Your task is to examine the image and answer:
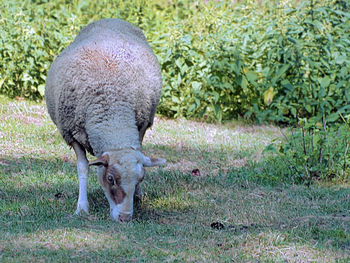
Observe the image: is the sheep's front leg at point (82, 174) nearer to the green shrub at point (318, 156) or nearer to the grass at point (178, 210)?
the grass at point (178, 210)

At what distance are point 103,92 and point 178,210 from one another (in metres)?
1.24

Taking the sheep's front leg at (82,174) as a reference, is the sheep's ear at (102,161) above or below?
above

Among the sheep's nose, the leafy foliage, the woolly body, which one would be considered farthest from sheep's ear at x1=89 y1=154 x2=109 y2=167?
the leafy foliage

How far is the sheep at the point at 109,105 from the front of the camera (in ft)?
15.0

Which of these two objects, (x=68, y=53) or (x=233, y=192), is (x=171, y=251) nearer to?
(x=233, y=192)

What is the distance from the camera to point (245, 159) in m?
6.88

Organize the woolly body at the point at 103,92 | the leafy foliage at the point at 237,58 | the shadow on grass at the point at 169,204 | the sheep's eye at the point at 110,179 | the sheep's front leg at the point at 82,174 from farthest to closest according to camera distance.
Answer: the leafy foliage at the point at 237,58 → the sheep's front leg at the point at 82,174 → the woolly body at the point at 103,92 → the sheep's eye at the point at 110,179 → the shadow on grass at the point at 169,204

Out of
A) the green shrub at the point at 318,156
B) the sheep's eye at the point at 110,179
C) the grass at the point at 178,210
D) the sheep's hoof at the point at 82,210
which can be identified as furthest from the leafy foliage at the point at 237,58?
the sheep's eye at the point at 110,179

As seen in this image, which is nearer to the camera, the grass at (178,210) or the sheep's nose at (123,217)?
the grass at (178,210)

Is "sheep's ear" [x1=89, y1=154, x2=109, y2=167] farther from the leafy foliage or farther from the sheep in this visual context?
the leafy foliage

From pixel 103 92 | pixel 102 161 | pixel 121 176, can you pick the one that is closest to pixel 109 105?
pixel 103 92

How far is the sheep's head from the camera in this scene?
177 inches

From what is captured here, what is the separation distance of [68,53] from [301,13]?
4.41m

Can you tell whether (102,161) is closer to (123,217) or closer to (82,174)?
(123,217)
